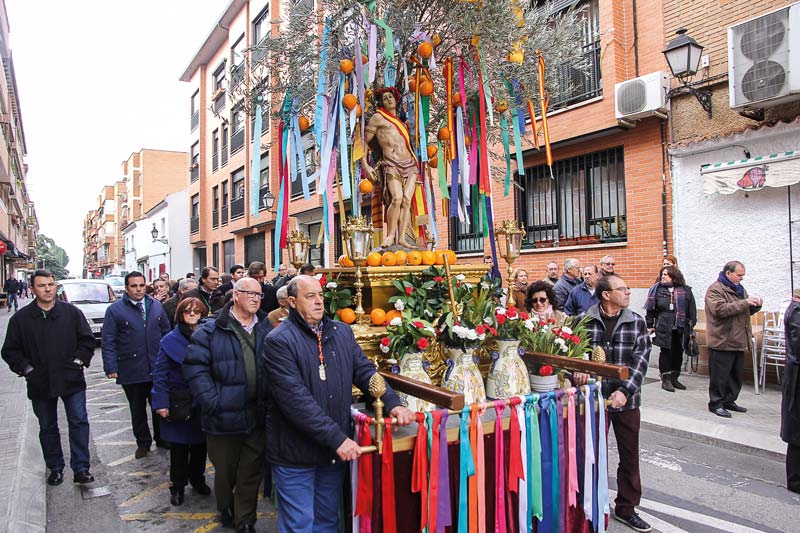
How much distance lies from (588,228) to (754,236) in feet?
9.83

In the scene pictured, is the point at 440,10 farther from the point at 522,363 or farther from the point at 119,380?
the point at 119,380

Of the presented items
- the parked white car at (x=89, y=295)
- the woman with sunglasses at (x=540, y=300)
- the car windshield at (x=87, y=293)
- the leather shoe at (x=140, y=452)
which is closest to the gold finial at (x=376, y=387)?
the woman with sunglasses at (x=540, y=300)

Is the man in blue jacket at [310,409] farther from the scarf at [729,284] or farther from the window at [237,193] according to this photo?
the window at [237,193]

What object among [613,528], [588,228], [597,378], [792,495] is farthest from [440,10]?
[588,228]

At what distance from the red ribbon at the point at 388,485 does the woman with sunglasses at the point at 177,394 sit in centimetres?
210

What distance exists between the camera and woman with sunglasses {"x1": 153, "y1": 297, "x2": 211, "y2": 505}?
14.1 ft

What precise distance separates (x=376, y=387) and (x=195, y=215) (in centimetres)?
3264

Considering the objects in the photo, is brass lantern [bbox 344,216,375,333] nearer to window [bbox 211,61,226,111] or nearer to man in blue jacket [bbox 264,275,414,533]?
man in blue jacket [bbox 264,275,414,533]

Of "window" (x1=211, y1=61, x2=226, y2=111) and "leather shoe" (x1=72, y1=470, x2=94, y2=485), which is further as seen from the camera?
"window" (x1=211, y1=61, x2=226, y2=111)

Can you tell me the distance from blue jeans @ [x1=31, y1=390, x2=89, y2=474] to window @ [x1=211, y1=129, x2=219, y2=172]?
25.5 m

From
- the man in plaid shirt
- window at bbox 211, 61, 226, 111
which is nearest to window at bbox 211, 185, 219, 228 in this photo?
window at bbox 211, 61, 226, 111

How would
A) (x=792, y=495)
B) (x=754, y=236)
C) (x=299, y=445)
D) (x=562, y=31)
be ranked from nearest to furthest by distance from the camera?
1. (x=299, y=445)
2. (x=792, y=495)
3. (x=562, y=31)
4. (x=754, y=236)

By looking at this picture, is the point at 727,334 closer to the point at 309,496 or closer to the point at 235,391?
the point at 309,496

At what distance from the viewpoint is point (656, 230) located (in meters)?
9.43
